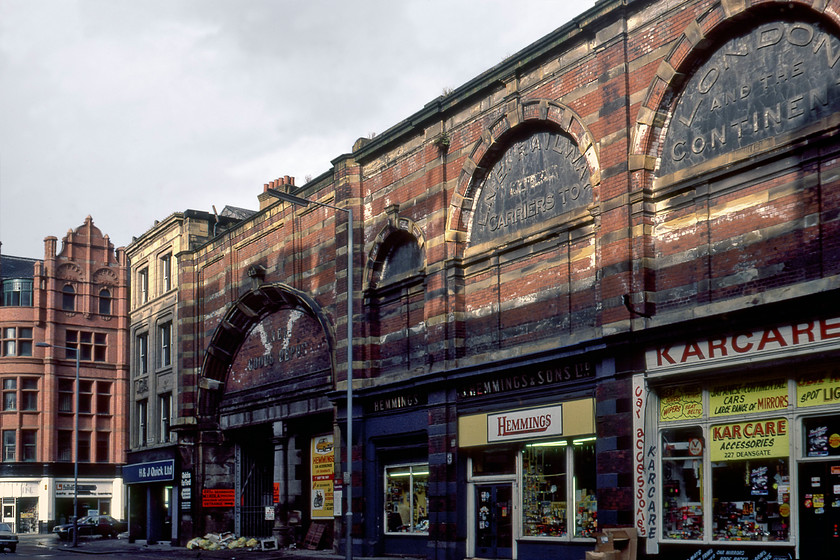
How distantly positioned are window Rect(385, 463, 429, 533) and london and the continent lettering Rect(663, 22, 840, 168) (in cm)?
1179

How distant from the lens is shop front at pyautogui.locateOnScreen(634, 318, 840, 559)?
16891mm

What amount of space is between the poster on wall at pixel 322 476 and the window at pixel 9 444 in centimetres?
4113

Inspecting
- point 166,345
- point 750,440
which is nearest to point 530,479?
point 750,440

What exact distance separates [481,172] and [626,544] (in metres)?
10.6

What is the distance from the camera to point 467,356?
2598 cm

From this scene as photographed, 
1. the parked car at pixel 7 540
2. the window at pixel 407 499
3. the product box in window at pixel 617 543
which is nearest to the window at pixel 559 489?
the product box in window at pixel 617 543

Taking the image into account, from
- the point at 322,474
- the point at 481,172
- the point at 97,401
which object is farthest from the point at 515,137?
the point at 97,401

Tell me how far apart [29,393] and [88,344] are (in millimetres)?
5202

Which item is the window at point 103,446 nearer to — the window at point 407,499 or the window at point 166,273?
the window at point 166,273

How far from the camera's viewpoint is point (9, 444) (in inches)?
2692

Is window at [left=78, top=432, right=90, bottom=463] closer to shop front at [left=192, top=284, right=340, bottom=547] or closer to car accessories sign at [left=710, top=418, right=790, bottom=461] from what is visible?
shop front at [left=192, top=284, right=340, bottom=547]

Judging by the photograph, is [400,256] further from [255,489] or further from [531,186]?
[255,489]

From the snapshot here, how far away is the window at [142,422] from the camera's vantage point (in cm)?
4841

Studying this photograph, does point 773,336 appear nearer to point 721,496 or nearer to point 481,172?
point 721,496
